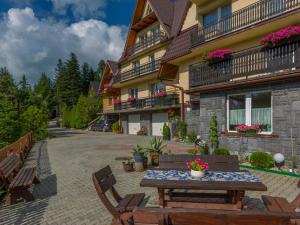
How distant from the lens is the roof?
1803 cm

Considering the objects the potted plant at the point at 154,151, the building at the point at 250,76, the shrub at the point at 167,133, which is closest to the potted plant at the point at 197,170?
the potted plant at the point at 154,151

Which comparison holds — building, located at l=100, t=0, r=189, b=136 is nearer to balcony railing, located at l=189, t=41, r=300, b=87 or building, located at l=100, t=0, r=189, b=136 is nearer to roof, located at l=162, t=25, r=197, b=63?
roof, located at l=162, t=25, r=197, b=63

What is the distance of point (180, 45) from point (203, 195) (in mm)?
15507

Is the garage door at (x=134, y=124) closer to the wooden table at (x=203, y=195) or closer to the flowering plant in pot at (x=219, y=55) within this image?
the flowering plant in pot at (x=219, y=55)

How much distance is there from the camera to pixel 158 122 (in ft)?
79.0

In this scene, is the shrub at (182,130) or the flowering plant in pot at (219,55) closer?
the flowering plant in pot at (219,55)

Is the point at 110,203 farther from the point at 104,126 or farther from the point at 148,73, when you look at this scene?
the point at 104,126

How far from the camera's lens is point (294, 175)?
8078 mm

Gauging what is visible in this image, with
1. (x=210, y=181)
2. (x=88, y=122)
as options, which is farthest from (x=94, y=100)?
(x=210, y=181)

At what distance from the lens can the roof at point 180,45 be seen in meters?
18.0

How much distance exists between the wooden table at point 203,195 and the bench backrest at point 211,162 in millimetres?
535

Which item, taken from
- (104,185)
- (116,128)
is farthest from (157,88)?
(104,185)

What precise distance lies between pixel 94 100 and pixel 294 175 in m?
37.9

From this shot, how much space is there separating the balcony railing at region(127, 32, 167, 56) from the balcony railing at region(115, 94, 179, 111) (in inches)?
222
